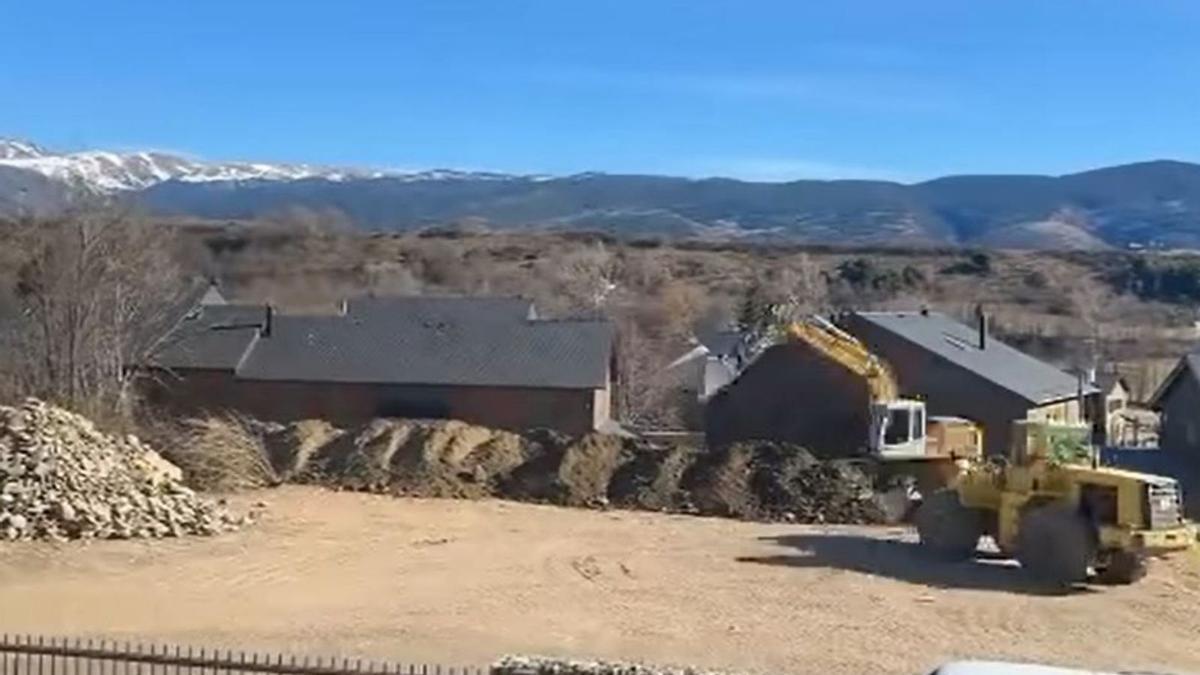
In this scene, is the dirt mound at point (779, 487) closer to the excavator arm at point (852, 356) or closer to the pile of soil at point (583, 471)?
the pile of soil at point (583, 471)

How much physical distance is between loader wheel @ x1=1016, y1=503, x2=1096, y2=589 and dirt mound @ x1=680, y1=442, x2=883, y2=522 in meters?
7.95

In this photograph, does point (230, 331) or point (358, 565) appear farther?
point (230, 331)

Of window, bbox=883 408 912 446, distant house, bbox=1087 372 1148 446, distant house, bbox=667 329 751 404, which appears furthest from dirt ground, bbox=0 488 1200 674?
distant house, bbox=667 329 751 404

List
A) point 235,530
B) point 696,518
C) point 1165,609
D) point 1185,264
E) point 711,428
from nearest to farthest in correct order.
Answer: point 1165,609, point 235,530, point 696,518, point 711,428, point 1185,264

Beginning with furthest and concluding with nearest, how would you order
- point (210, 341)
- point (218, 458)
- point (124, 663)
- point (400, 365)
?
point (210, 341)
point (400, 365)
point (218, 458)
point (124, 663)

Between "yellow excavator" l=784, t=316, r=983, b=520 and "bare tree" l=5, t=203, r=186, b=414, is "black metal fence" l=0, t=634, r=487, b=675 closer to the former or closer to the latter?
"yellow excavator" l=784, t=316, r=983, b=520

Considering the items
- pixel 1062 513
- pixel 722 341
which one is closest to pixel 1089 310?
pixel 722 341

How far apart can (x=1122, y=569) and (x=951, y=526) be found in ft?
9.27

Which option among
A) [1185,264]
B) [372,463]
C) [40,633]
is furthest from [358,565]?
[1185,264]

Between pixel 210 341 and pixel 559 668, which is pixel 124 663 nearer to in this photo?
pixel 559 668

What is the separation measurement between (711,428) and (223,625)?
1089 inches

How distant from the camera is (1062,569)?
940 inches

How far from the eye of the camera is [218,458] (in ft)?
109

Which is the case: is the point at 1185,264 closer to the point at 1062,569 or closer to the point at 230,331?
the point at 230,331
